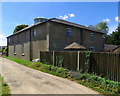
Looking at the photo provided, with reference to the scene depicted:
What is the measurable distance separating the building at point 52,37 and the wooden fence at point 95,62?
458cm

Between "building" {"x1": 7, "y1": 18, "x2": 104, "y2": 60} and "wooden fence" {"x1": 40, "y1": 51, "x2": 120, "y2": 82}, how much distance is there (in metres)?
4.58

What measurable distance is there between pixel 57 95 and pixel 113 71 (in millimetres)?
3695

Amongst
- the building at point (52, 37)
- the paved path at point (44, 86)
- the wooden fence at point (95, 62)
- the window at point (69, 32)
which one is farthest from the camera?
the window at point (69, 32)

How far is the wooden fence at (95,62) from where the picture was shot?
18.5 ft

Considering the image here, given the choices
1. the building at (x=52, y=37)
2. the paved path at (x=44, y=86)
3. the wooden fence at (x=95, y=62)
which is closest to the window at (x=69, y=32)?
the building at (x=52, y=37)

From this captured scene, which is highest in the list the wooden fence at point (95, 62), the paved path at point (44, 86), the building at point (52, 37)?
the building at point (52, 37)

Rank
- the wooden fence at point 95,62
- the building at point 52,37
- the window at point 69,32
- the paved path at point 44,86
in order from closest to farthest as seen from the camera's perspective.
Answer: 1. the paved path at point 44,86
2. the wooden fence at point 95,62
3. the building at point 52,37
4. the window at point 69,32

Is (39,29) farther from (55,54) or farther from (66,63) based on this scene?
(66,63)

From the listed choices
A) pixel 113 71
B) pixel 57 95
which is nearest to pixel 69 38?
pixel 113 71

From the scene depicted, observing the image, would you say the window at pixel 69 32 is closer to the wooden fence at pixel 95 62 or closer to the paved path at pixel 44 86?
the wooden fence at pixel 95 62

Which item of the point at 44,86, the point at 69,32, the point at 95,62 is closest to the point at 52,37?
the point at 69,32

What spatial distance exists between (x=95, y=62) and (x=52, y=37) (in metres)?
8.91

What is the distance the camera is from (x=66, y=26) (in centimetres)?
1650

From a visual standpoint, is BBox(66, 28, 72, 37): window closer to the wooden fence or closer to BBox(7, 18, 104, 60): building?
BBox(7, 18, 104, 60): building
